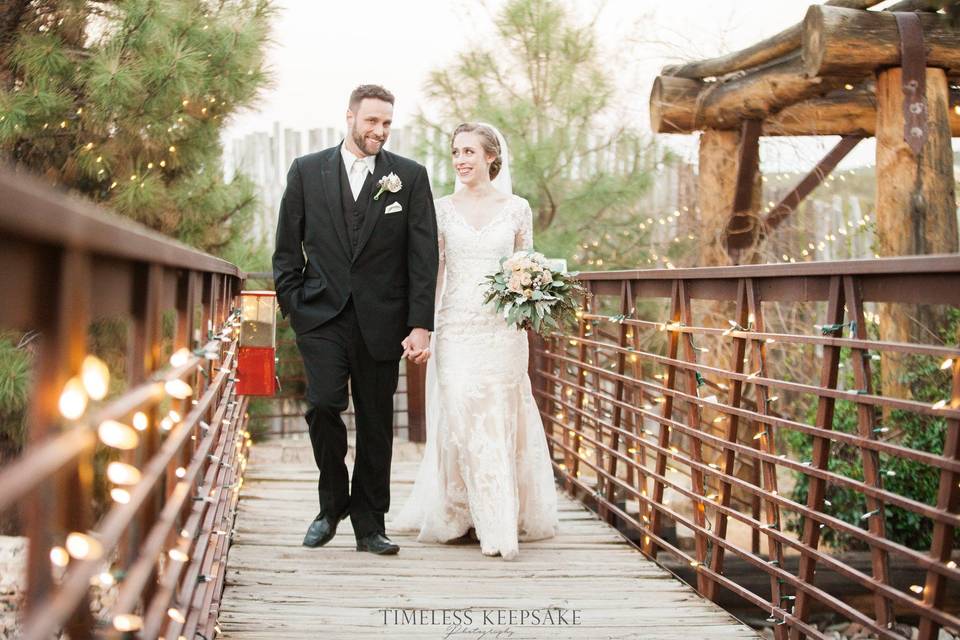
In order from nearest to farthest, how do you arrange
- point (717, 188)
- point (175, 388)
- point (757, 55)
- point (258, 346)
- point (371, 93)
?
point (175, 388) < point (371, 93) < point (258, 346) < point (757, 55) < point (717, 188)

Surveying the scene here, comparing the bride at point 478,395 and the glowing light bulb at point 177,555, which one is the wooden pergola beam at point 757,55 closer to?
the bride at point 478,395

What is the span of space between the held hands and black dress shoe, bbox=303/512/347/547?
0.76 metres

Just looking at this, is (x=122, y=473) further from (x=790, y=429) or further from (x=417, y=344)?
(x=790, y=429)

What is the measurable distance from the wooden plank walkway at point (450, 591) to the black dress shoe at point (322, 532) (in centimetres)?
4

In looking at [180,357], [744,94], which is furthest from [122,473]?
[744,94]

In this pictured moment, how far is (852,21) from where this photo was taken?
5.31 m

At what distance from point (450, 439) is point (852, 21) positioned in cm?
307

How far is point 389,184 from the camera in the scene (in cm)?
393

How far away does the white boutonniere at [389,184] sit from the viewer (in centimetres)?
393

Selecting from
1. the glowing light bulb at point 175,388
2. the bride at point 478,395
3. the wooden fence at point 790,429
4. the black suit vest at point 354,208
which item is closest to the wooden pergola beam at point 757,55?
the wooden fence at point 790,429

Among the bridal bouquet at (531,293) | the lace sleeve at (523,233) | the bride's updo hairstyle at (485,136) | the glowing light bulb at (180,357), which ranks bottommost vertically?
the glowing light bulb at (180,357)

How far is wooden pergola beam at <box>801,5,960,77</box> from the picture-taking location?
17.4 feet

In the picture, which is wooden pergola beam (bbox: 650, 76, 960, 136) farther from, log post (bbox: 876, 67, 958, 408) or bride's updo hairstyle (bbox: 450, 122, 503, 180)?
bride's updo hairstyle (bbox: 450, 122, 503, 180)

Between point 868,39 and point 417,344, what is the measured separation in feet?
10.0
